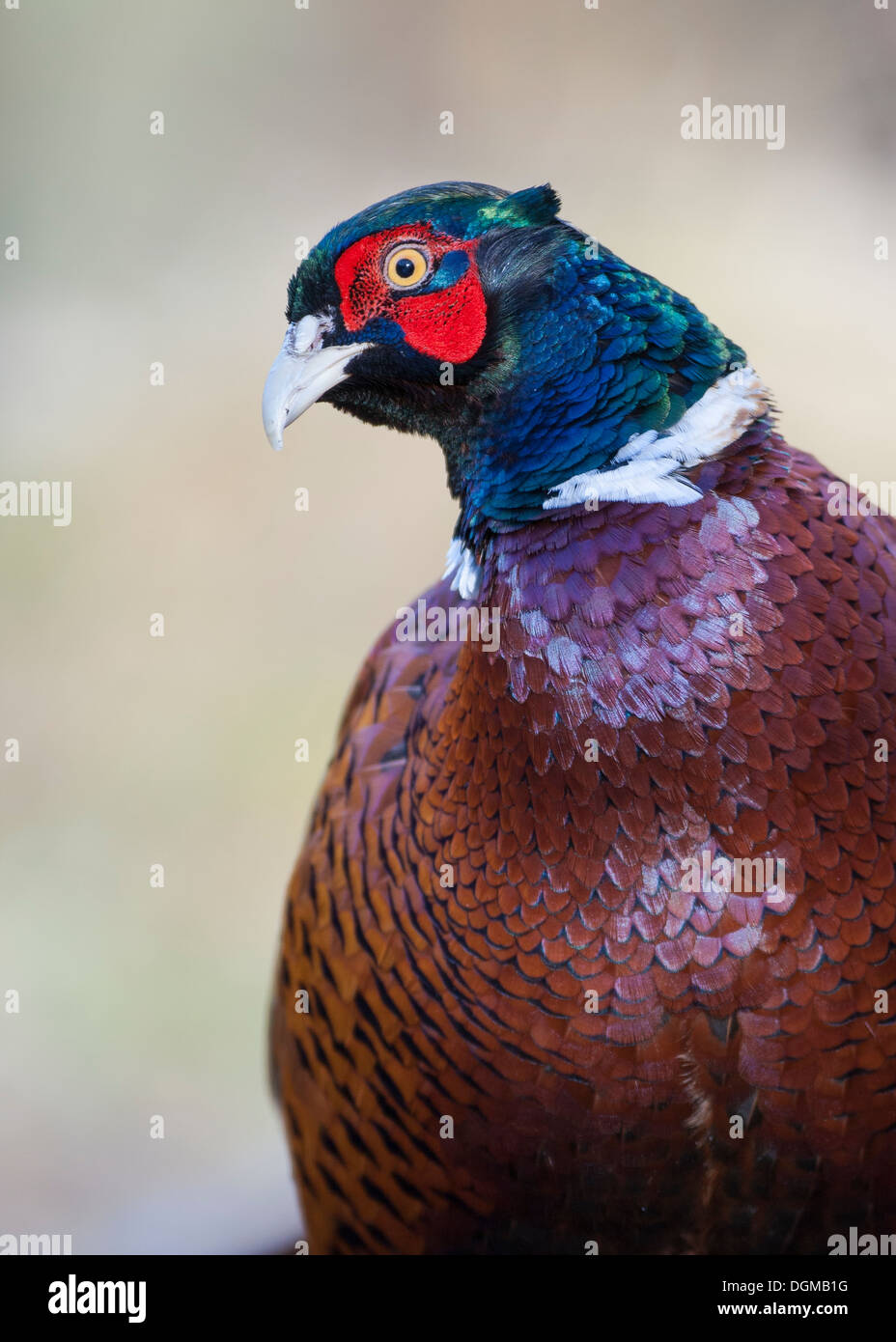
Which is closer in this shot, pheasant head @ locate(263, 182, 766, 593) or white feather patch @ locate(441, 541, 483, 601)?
pheasant head @ locate(263, 182, 766, 593)

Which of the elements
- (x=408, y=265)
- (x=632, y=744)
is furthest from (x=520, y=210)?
(x=632, y=744)

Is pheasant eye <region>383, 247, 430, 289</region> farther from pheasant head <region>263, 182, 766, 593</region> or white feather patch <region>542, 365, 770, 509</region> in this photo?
white feather patch <region>542, 365, 770, 509</region>

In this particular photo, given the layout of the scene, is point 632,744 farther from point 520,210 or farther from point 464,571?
point 520,210

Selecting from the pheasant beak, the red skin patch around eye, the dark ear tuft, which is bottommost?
the pheasant beak

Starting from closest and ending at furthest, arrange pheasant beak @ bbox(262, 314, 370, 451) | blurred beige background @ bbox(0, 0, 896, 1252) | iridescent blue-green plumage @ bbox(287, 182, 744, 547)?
1. iridescent blue-green plumage @ bbox(287, 182, 744, 547)
2. pheasant beak @ bbox(262, 314, 370, 451)
3. blurred beige background @ bbox(0, 0, 896, 1252)

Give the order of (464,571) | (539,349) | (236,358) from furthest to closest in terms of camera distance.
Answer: (236,358), (464,571), (539,349)

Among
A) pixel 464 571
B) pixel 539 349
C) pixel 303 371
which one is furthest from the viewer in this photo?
→ pixel 464 571

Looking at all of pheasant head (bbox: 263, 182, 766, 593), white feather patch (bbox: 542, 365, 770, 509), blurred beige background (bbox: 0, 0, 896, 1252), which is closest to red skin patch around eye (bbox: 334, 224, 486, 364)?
pheasant head (bbox: 263, 182, 766, 593)

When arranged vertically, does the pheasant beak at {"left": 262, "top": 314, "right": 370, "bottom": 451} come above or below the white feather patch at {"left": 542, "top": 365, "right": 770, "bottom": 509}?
above
